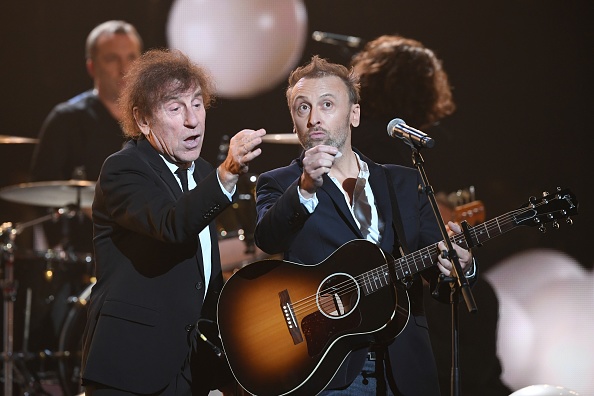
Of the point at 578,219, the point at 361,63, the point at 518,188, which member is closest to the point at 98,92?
the point at 361,63

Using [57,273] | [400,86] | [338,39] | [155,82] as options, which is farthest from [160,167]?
[57,273]

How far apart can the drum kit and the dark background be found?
957mm

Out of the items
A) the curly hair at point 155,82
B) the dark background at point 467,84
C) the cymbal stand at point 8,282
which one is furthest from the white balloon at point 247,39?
the curly hair at point 155,82

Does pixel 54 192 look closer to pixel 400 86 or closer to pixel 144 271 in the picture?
pixel 400 86

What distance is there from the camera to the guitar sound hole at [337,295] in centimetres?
299

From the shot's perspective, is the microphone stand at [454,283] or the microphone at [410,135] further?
the microphone at [410,135]

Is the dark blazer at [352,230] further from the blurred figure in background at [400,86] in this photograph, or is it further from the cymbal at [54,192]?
the cymbal at [54,192]

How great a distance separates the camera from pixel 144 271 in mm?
2789

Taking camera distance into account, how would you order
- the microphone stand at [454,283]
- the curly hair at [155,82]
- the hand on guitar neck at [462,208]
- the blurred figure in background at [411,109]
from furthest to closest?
the hand on guitar neck at [462,208] < the blurred figure in background at [411,109] < the curly hair at [155,82] < the microphone stand at [454,283]

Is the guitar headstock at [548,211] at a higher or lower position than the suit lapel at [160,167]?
lower

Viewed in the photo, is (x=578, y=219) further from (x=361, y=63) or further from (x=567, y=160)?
(x=361, y=63)

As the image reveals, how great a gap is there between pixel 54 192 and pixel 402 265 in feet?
12.1

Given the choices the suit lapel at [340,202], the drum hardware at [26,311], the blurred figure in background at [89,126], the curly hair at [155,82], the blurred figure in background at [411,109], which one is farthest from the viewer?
the blurred figure in background at [89,126]

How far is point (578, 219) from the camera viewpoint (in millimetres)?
6047
